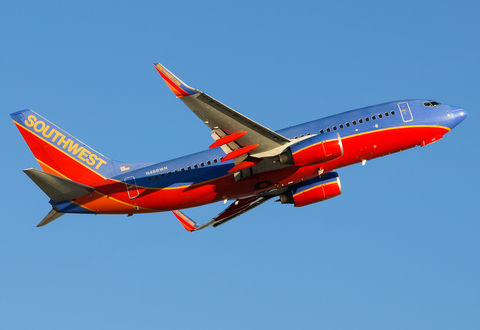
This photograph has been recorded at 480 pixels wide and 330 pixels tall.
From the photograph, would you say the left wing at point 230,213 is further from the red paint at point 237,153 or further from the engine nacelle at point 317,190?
the red paint at point 237,153

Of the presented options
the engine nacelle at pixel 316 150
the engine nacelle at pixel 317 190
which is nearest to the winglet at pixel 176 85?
the engine nacelle at pixel 316 150

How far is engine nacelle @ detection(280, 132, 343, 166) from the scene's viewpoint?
42.9m

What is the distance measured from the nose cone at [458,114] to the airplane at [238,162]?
84 millimetres

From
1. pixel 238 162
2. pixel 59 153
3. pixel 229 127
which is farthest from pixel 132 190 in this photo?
pixel 229 127

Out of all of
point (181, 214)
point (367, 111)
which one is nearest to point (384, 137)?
point (367, 111)

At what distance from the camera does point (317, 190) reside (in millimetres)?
47906

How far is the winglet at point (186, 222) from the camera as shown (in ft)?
177

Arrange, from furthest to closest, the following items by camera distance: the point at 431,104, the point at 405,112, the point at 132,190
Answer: the point at 431,104
the point at 405,112
the point at 132,190

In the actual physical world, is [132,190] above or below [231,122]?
below

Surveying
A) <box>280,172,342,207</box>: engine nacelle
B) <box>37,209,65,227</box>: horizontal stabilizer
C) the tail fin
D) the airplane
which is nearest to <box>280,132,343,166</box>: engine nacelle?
the airplane

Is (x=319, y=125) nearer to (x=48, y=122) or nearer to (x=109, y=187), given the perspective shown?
(x=109, y=187)

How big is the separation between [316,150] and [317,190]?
599cm

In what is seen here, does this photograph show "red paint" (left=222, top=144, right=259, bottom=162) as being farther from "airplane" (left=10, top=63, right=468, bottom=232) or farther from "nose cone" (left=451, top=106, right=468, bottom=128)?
"nose cone" (left=451, top=106, right=468, bottom=128)

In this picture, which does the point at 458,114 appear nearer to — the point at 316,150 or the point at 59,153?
the point at 316,150
